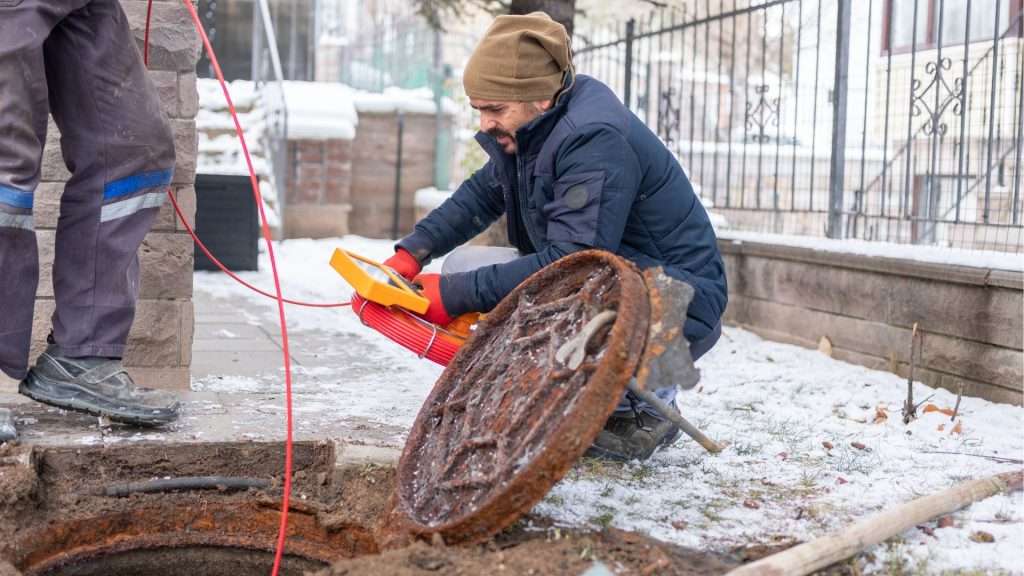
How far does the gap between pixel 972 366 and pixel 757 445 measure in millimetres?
1496

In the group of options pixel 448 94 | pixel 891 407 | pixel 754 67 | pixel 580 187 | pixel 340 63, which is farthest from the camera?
pixel 754 67

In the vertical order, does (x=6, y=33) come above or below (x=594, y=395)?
above

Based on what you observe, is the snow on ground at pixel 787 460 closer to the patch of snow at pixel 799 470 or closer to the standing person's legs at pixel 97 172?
the patch of snow at pixel 799 470

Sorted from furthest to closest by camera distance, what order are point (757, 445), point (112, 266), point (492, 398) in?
point (757, 445), point (112, 266), point (492, 398)

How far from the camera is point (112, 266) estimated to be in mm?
3057

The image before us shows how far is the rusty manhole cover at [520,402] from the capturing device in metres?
2.12

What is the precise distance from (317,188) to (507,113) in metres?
8.55

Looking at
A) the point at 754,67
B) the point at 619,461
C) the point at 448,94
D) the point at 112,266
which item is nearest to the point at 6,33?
the point at 112,266

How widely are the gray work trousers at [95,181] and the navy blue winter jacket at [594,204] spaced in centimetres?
82

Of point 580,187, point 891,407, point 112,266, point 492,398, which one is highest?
point 580,187

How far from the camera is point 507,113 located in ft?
9.48

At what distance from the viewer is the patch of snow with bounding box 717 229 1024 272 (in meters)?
4.30

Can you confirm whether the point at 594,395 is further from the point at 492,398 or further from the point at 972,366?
Answer: the point at 972,366

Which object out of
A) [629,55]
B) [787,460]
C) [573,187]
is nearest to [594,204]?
[573,187]
